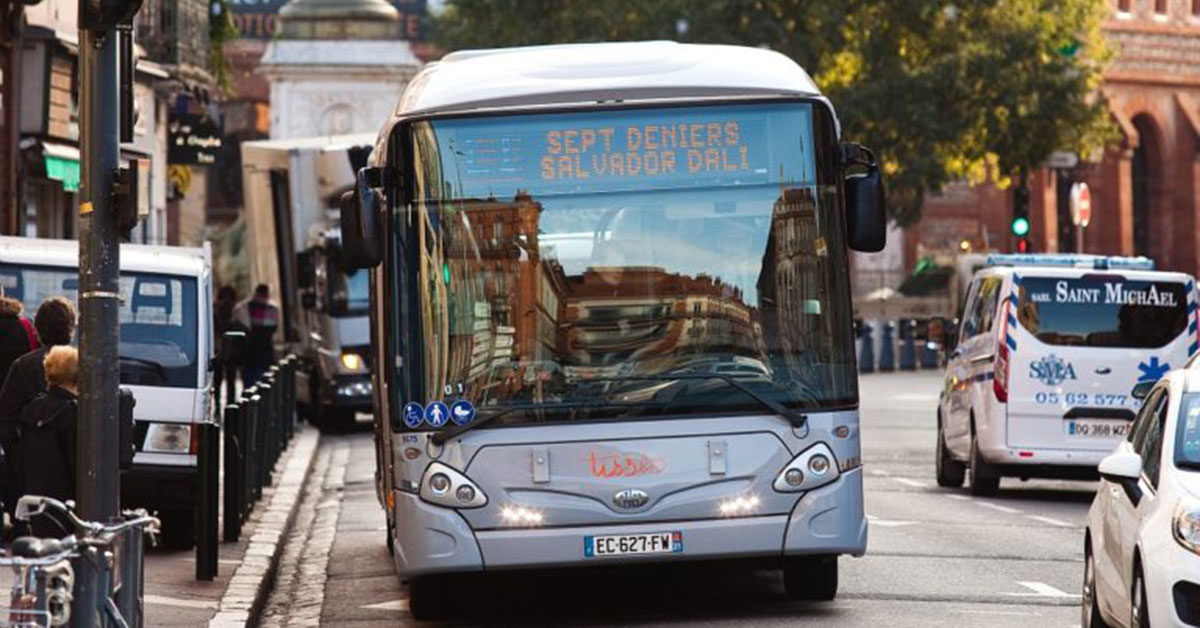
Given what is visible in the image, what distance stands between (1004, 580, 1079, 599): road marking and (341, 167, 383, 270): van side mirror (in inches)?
158

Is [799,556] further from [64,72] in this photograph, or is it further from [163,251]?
[64,72]

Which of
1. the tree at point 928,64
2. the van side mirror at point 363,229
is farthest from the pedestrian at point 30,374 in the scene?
the tree at point 928,64

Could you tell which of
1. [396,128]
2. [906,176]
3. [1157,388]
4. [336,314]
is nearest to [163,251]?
[396,128]

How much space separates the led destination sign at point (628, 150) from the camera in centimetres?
1421

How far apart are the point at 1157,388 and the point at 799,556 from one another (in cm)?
242

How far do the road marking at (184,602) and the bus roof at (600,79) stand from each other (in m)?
2.65

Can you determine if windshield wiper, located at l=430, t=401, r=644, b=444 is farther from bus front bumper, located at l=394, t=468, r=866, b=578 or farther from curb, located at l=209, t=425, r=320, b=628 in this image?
curb, located at l=209, t=425, r=320, b=628

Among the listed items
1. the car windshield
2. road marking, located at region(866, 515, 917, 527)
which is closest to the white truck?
road marking, located at region(866, 515, 917, 527)

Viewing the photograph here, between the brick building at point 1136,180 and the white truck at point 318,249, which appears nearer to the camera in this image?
the white truck at point 318,249

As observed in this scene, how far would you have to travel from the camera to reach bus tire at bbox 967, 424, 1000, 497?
78.0ft

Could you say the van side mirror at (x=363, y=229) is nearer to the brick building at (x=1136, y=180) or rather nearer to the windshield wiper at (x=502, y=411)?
the windshield wiper at (x=502, y=411)

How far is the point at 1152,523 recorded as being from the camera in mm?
11125

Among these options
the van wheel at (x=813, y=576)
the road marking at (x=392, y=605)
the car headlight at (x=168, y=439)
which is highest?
the car headlight at (x=168, y=439)

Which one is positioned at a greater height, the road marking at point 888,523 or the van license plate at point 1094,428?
the van license plate at point 1094,428
